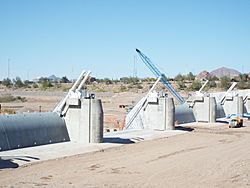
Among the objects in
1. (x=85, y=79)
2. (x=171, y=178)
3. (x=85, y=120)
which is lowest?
(x=171, y=178)

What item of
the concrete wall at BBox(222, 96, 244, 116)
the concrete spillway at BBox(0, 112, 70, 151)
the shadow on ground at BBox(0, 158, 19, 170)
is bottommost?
the shadow on ground at BBox(0, 158, 19, 170)

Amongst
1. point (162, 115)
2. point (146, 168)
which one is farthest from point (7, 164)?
point (162, 115)

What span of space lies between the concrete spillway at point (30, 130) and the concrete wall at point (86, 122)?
0.61 m

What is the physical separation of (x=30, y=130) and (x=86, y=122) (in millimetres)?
3909

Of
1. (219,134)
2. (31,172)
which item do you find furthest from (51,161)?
(219,134)

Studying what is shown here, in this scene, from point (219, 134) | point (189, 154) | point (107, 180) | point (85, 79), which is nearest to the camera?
point (107, 180)

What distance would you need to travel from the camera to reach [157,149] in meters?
29.6

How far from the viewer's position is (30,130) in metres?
28.3

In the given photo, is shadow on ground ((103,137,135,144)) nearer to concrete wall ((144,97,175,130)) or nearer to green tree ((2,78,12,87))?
concrete wall ((144,97,175,130))

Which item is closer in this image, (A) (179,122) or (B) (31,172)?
(B) (31,172)

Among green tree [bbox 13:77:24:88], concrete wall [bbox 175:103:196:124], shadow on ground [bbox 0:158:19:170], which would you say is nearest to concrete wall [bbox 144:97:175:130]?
concrete wall [bbox 175:103:196:124]

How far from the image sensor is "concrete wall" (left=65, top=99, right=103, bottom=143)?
101 feet

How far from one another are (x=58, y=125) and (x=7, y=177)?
37.2 feet

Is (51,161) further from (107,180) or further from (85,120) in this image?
(85,120)
